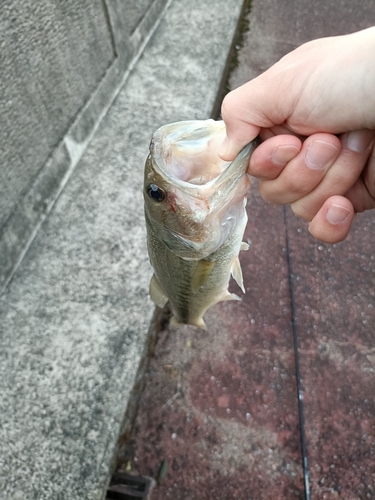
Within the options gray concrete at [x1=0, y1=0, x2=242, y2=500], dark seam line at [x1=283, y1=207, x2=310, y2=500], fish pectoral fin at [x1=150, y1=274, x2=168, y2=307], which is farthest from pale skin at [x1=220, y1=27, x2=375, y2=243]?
gray concrete at [x1=0, y1=0, x2=242, y2=500]

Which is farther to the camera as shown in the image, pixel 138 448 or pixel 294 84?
pixel 138 448

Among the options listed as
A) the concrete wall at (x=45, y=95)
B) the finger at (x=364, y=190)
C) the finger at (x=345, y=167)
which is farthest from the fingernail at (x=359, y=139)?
the concrete wall at (x=45, y=95)

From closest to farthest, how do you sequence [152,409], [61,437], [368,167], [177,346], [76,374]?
1. [368,167]
2. [61,437]
3. [76,374]
4. [152,409]
5. [177,346]

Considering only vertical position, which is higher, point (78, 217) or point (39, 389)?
point (78, 217)

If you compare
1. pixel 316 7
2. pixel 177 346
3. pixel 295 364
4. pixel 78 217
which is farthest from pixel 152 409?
pixel 316 7

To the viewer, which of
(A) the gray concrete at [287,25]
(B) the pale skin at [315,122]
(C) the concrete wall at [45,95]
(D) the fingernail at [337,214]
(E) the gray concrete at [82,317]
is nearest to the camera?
(B) the pale skin at [315,122]

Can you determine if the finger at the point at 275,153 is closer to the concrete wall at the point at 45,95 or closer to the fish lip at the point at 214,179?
the fish lip at the point at 214,179

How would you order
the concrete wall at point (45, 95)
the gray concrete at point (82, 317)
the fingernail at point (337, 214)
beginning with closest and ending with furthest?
the fingernail at point (337, 214)
the gray concrete at point (82, 317)
the concrete wall at point (45, 95)

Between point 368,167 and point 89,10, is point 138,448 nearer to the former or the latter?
point 368,167
